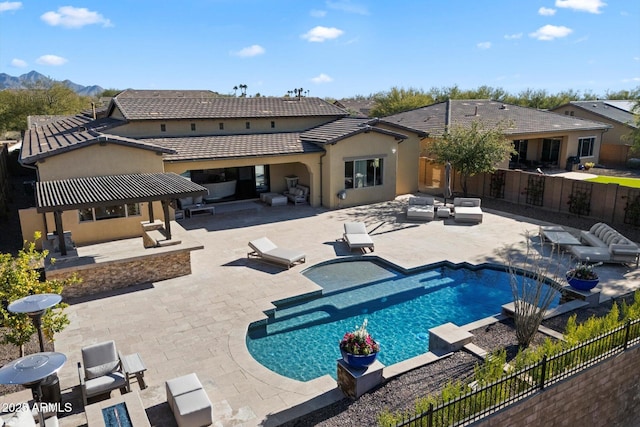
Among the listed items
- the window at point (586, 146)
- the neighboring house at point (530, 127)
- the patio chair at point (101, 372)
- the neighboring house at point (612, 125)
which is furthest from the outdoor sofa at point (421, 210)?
the neighboring house at point (612, 125)

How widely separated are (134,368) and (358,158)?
17.3m

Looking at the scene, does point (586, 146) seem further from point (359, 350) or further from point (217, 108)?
point (359, 350)

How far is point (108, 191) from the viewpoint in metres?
14.2

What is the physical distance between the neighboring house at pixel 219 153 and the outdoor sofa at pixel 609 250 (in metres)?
11.2

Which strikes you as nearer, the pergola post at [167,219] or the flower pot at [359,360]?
the flower pot at [359,360]

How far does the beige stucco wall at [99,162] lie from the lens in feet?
53.9

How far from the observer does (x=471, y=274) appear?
1471 centimetres

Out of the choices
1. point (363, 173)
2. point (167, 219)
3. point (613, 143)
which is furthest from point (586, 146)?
point (167, 219)

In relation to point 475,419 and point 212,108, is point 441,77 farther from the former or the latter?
point 475,419

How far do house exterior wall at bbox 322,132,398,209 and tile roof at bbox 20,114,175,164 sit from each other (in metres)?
8.48

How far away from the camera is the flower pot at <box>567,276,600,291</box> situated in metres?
11.3

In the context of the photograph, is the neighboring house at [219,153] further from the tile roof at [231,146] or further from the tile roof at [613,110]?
the tile roof at [613,110]

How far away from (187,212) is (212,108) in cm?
675

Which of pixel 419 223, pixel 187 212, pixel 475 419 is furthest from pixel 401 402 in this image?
pixel 187 212
